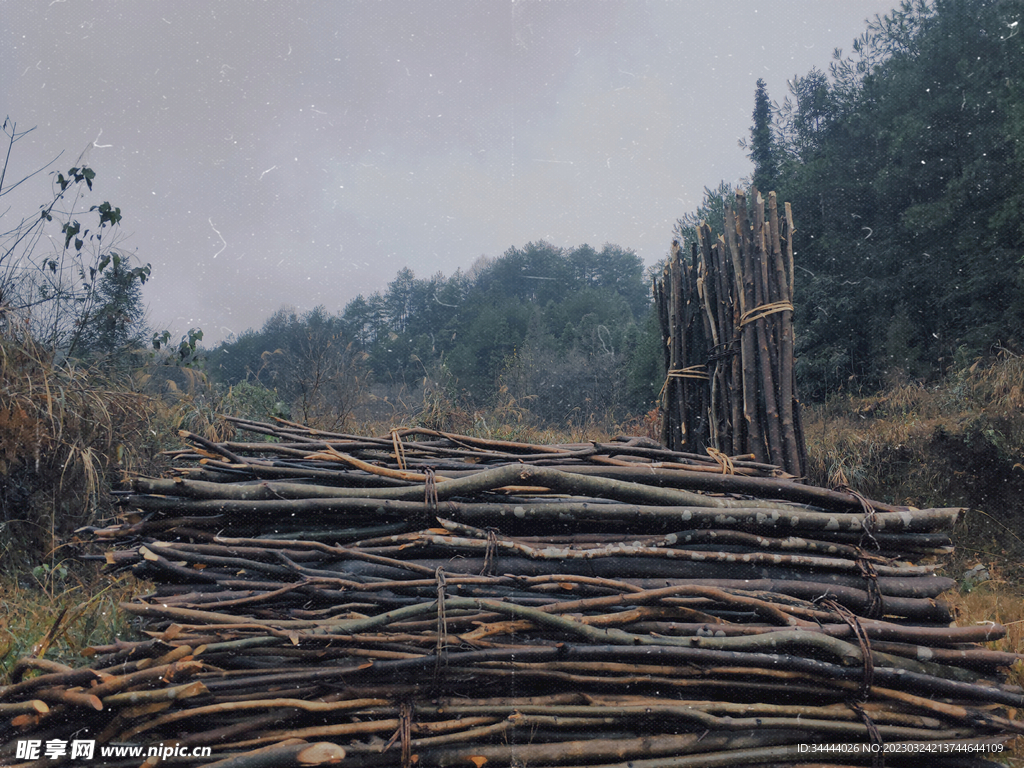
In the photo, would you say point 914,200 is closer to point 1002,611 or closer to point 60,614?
point 1002,611

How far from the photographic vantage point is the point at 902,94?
14.4 meters

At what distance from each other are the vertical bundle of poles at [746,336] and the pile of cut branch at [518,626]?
1.51m

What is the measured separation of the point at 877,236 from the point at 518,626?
697 inches

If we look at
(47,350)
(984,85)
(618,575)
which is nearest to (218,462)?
(618,575)

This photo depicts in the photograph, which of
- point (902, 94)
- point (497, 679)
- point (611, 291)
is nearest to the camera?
point (497, 679)

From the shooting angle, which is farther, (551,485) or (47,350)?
(47,350)

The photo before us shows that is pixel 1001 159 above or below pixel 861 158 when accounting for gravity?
below

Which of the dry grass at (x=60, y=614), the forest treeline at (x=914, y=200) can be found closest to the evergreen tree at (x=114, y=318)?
the dry grass at (x=60, y=614)

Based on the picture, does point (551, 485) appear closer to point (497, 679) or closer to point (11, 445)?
point (497, 679)

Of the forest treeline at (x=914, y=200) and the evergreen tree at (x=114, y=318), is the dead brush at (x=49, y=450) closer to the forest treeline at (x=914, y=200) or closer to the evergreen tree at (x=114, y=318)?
the evergreen tree at (x=114, y=318)

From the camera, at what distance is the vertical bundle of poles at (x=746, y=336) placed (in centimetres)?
355

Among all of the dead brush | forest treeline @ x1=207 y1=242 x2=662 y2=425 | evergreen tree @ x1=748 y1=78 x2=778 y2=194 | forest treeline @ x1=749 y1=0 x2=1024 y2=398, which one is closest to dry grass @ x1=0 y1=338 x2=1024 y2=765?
the dead brush

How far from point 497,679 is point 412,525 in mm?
530

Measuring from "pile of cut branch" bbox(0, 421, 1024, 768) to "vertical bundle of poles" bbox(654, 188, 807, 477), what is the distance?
1513mm
